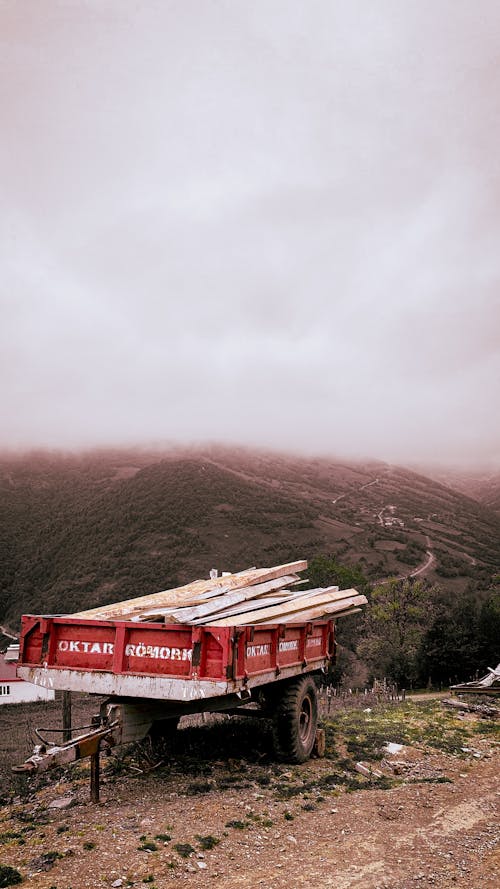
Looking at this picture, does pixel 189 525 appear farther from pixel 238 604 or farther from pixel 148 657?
pixel 148 657

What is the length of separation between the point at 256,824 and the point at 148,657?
1.98 m

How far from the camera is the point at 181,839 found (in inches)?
213

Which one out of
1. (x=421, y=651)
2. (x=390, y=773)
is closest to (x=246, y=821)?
(x=390, y=773)

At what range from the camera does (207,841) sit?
5.37m

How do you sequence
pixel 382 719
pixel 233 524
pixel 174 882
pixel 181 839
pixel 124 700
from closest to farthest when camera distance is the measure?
pixel 174 882 → pixel 181 839 → pixel 124 700 → pixel 382 719 → pixel 233 524

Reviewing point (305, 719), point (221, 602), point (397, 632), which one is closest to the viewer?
point (221, 602)

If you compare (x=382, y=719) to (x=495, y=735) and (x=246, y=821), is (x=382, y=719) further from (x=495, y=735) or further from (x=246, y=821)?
(x=246, y=821)

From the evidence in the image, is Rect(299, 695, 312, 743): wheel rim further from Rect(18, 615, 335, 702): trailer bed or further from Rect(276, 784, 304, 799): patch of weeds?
Rect(18, 615, 335, 702): trailer bed

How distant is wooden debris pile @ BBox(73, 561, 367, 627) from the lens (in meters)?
6.82

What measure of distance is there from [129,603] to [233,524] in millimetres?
60223

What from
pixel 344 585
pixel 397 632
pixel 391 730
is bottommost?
pixel 397 632

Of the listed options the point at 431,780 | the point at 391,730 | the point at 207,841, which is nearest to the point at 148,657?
the point at 207,841

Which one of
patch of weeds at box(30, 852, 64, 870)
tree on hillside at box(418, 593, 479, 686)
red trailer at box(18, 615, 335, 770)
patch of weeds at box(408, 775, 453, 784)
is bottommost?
tree on hillside at box(418, 593, 479, 686)

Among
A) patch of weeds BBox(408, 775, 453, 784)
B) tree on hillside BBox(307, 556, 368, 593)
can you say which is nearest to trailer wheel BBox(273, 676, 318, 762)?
patch of weeds BBox(408, 775, 453, 784)
